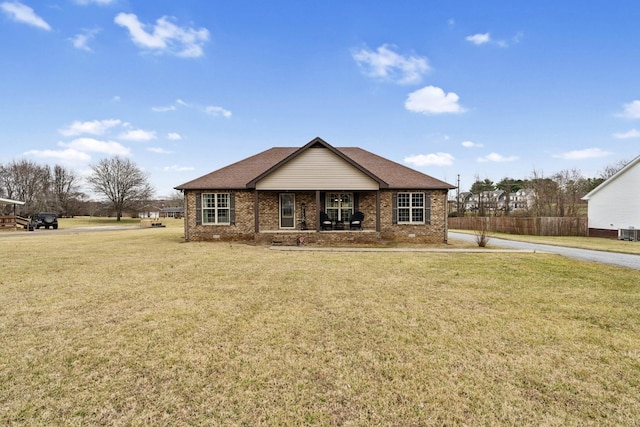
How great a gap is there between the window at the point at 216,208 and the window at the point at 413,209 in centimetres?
983

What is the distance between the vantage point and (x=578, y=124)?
25.8 m

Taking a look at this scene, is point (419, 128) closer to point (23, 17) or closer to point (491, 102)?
point (491, 102)

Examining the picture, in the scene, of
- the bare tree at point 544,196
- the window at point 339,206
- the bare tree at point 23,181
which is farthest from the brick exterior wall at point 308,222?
the bare tree at point 23,181

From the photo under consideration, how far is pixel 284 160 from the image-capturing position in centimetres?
1470

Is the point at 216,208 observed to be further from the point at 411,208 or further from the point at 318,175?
the point at 411,208

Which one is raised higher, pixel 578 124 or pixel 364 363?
pixel 578 124

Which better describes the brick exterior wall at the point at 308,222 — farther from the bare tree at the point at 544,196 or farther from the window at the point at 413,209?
the bare tree at the point at 544,196

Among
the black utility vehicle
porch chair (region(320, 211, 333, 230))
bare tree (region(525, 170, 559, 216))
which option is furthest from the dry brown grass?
bare tree (region(525, 170, 559, 216))

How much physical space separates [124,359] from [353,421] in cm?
289

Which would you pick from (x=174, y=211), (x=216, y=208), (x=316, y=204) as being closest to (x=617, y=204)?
(x=316, y=204)

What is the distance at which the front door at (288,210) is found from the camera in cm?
1655

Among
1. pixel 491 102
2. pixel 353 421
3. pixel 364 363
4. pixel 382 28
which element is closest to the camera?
pixel 353 421

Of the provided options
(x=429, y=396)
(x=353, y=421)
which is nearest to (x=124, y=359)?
(x=353, y=421)

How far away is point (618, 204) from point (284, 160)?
81.2ft
